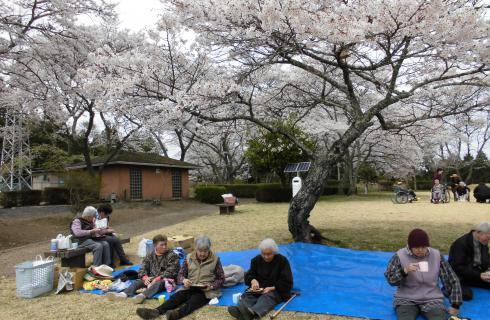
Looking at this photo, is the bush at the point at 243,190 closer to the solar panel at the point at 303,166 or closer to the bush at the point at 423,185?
the solar panel at the point at 303,166

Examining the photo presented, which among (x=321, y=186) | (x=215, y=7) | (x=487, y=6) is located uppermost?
(x=215, y=7)

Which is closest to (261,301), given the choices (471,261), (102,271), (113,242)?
(471,261)

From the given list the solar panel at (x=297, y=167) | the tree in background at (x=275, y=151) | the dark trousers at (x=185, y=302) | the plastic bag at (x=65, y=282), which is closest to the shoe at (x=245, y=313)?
the dark trousers at (x=185, y=302)

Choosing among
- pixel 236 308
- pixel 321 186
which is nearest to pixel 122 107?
pixel 321 186

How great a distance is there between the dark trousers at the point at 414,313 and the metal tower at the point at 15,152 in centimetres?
1959

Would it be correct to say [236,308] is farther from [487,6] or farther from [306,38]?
[487,6]

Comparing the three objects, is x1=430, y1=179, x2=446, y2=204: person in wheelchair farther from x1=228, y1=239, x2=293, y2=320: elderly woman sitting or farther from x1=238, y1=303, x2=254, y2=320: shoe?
x1=238, y1=303, x2=254, y2=320: shoe

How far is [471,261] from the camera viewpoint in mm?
3930

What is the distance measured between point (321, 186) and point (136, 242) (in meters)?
4.21

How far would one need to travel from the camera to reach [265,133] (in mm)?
17969

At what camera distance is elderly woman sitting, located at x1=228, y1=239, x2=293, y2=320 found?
370cm

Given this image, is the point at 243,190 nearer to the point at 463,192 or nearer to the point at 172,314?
the point at 463,192

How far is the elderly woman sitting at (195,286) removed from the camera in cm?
367

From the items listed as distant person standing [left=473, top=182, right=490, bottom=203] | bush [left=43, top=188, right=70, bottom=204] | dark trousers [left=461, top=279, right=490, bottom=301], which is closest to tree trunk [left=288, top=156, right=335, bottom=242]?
dark trousers [left=461, top=279, right=490, bottom=301]
